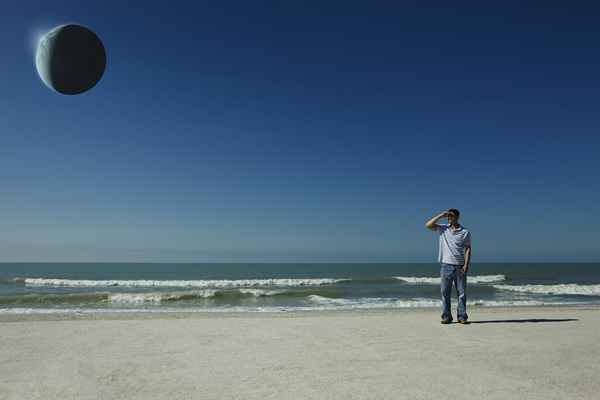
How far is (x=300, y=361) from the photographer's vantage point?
4.02m

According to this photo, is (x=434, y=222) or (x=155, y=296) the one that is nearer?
(x=434, y=222)

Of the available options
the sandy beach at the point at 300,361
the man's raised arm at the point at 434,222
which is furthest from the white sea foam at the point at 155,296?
the man's raised arm at the point at 434,222

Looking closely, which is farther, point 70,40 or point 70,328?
point 70,328

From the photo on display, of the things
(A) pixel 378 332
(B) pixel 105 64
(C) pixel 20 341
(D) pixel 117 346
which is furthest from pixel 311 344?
(B) pixel 105 64

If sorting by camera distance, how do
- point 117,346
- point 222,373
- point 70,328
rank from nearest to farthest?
point 222,373
point 117,346
point 70,328

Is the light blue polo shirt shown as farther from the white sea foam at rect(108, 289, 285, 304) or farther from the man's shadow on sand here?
the white sea foam at rect(108, 289, 285, 304)

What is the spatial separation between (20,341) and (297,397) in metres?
3.99

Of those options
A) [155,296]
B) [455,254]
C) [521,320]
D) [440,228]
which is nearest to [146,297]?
[155,296]

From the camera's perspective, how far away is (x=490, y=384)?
3279mm

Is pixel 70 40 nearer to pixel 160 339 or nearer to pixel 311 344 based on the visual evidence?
pixel 160 339

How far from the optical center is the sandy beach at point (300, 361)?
3.14 metres

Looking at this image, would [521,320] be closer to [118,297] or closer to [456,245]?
[456,245]

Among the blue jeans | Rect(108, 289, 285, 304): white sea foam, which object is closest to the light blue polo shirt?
the blue jeans

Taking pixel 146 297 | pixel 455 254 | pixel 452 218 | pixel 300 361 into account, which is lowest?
pixel 146 297
